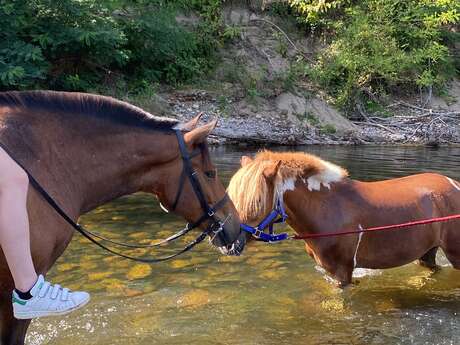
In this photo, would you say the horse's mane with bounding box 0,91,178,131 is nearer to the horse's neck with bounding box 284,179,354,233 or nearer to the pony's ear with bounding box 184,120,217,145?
the pony's ear with bounding box 184,120,217,145

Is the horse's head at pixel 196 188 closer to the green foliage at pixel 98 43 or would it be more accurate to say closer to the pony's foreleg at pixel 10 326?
the pony's foreleg at pixel 10 326

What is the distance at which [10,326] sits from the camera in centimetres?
304

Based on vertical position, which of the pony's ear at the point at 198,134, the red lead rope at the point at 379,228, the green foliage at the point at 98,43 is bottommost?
the red lead rope at the point at 379,228

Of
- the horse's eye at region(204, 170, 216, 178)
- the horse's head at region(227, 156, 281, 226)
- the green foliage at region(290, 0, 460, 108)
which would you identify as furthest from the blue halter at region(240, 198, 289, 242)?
the green foliage at region(290, 0, 460, 108)

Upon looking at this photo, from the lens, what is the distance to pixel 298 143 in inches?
647

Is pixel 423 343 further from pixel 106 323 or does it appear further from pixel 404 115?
pixel 404 115

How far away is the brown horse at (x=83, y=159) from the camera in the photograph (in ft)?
9.30

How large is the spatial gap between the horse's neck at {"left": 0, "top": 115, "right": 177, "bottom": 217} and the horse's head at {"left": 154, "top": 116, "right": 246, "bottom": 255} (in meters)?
0.09

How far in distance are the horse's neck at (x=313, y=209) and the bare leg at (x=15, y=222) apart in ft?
8.69

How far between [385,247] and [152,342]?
2.39 m

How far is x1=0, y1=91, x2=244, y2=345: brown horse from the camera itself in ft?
9.30

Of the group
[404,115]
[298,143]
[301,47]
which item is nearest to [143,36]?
[298,143]

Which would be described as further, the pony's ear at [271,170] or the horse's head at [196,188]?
the pony's ear at [271,170]

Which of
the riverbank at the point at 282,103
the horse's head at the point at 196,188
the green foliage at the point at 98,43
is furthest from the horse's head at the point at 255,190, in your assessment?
the riverbank at the point at 282,103
